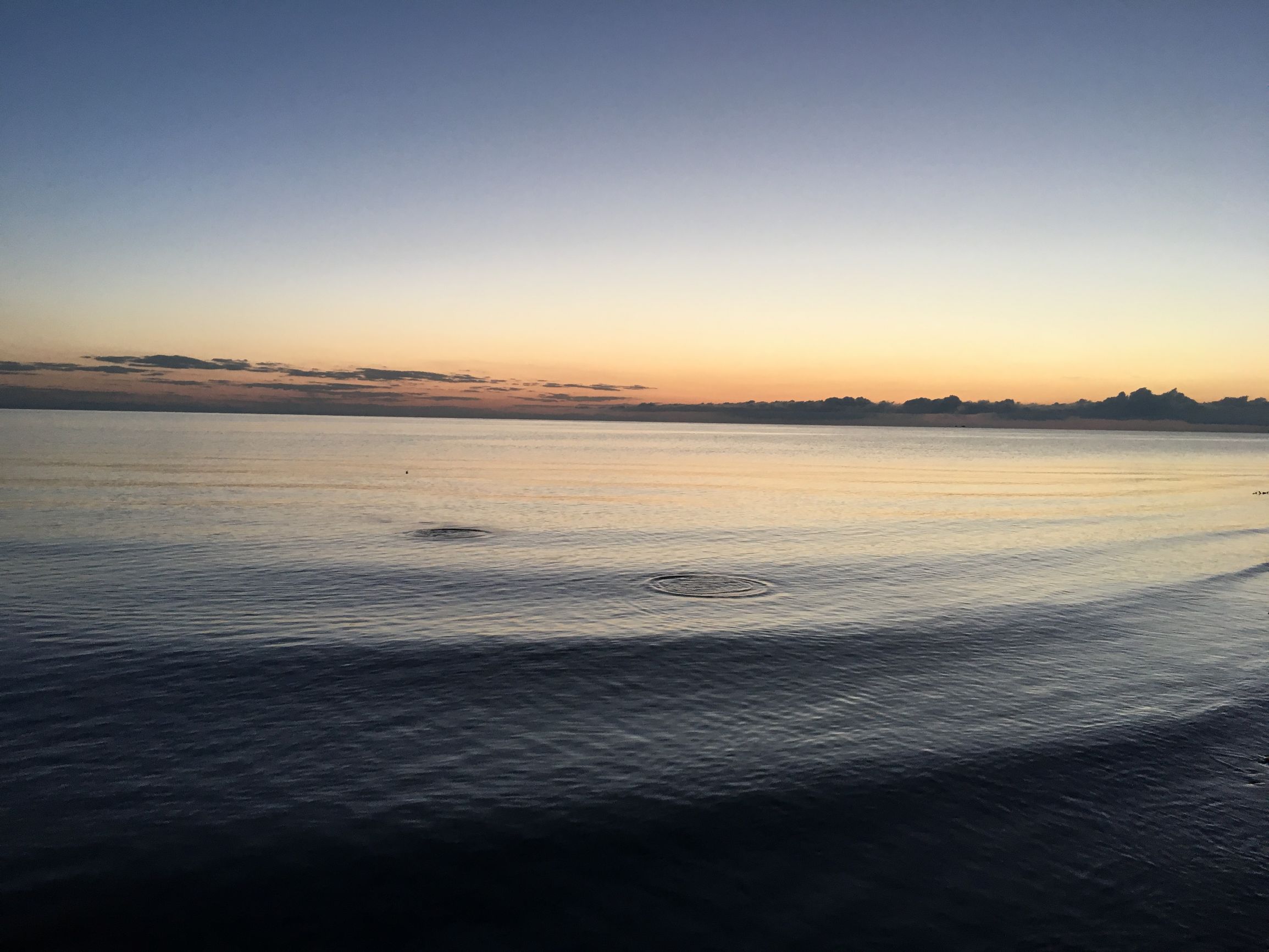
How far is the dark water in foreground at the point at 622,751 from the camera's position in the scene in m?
12.4

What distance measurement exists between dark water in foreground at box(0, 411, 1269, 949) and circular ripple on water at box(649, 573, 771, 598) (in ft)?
1.30

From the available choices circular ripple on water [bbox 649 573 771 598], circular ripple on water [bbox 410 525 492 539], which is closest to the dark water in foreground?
circular ripple on water [bbox 649 573 771 598]

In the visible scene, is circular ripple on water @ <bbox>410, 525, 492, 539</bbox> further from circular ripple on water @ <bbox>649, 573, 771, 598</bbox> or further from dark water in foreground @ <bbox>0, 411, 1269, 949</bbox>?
circular ripple on water @ <bbox>649, 573, 771, 598</bbox>

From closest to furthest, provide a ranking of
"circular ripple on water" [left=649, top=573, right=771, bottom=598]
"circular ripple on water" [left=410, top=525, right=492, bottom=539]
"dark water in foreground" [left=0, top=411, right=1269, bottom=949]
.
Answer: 1. "dark water in foreground" [left=0, top=411, right=1269, bottom=949]
2. "circular ripple on water" [left=649, top=573, right=771, bottom=598]
3. "circular ripple on water" [left=410, top=525, right=492, bottom=539]

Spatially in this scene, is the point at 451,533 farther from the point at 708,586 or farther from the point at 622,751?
the point at 622,751

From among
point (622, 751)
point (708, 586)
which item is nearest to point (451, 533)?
point (708, 586)

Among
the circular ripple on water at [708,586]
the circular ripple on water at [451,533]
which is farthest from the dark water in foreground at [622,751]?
the circular ripple on water at [451,533]

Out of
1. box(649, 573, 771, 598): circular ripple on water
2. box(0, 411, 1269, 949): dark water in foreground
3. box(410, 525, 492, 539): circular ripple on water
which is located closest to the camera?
box(0, 411, 1269, 949): dark water in foreground

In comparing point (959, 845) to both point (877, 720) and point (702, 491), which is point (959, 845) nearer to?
point (877, 720)

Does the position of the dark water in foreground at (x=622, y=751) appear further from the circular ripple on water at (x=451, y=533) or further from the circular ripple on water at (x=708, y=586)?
the circular ripple on water at (x=451, y=533)

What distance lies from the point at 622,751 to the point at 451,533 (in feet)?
121

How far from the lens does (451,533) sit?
52469mm

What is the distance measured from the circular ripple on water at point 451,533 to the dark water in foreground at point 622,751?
22.9 feet

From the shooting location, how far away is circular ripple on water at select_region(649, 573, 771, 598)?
35.0 m
